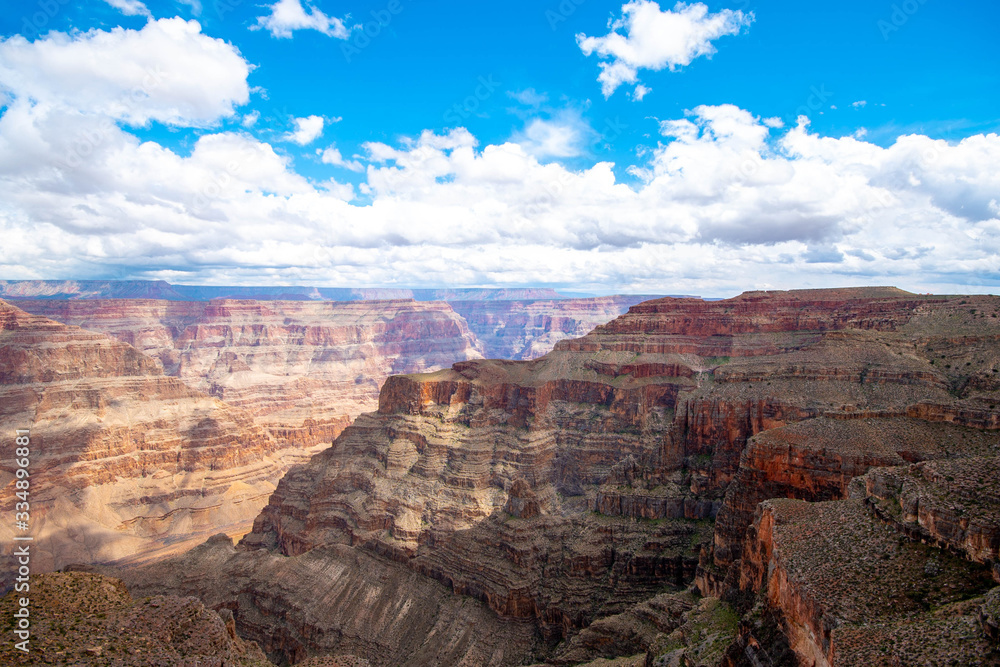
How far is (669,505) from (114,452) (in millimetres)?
109155

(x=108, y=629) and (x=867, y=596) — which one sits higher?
(x=867, y=596)

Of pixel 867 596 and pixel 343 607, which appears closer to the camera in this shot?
pixel 867 596

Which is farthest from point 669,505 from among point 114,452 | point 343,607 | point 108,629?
point 114,452

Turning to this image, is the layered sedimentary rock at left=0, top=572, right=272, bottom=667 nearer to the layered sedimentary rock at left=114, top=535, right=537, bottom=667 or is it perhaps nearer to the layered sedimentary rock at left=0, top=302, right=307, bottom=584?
the layered sedimentary rock at left=114, top=535, right=537, bottom=667

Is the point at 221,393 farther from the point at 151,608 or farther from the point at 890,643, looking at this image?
the point at 890,643

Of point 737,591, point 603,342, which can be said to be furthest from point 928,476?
point 603,342

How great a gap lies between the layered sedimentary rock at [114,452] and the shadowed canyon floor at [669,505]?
3527 cm

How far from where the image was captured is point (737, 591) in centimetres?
3419

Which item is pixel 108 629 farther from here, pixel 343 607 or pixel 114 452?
pixel 114 452

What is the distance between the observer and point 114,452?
110562 mm

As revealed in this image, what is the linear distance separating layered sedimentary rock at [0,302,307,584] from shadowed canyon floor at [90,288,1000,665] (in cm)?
3527

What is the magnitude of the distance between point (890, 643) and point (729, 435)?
4105 cm

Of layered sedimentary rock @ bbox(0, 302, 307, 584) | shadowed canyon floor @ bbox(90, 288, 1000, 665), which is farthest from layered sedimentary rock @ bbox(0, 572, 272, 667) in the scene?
layered sedimentary rock @ bbox(0, 302, 307, 584)

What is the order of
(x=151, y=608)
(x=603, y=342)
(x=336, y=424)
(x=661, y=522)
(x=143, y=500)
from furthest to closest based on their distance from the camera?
1. (x=336, y=424)
2. (x=143, y=500)
3. (x=603, y=342)
4. (x=661, y=522)
5. (x=151, y=608)
